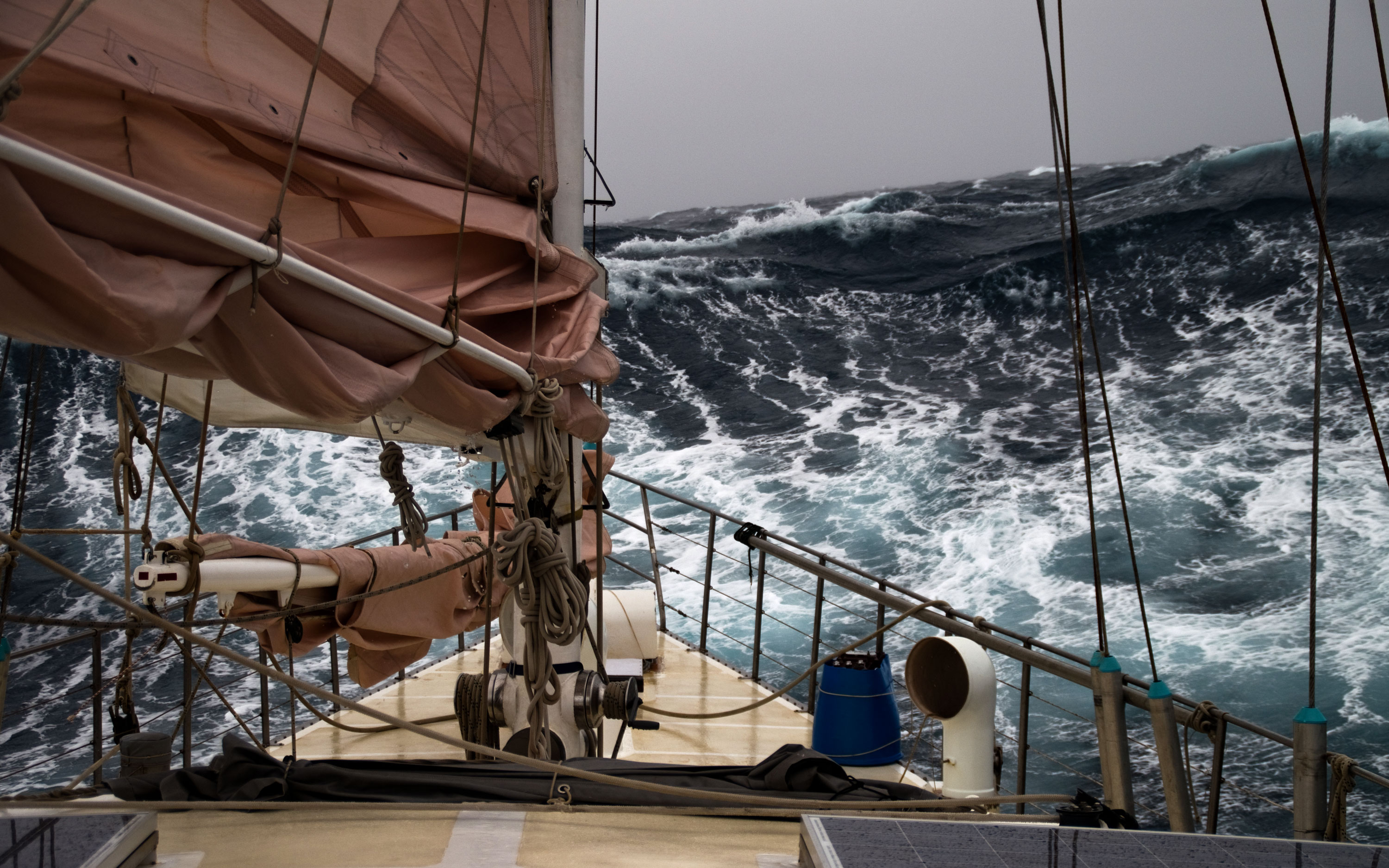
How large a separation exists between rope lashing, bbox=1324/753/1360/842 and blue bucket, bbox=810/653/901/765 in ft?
6.19

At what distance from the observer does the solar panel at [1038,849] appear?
1589mm

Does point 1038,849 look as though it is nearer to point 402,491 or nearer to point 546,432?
point 546,432

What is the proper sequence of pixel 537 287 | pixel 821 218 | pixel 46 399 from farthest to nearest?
pixel 821 218
pixel 46 399
pixel 537 287

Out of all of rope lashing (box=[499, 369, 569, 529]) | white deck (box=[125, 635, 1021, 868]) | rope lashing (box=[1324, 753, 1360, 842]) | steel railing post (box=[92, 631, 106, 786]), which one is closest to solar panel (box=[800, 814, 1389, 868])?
rope lashing (box=[1324, 753, 1360, 842])

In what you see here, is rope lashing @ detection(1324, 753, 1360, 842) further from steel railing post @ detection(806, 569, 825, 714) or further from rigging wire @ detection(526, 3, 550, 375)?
steel railing post @ detection(806, 569, 825, 714)

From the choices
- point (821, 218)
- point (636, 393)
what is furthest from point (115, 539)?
point (821, 218)

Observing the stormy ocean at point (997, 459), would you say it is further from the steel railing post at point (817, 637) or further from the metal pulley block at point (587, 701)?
the steel railing post at point (817, 637)

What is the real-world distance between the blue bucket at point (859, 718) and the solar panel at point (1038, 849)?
197cm

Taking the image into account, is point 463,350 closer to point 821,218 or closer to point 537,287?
point 537,287

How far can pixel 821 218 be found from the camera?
70.1ft

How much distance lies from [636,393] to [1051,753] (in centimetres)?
916

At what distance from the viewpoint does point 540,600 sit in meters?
2.54

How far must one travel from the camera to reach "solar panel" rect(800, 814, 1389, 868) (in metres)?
1.59

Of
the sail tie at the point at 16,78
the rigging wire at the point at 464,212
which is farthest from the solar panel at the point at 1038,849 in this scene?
the sail tie at the point at 16,78
